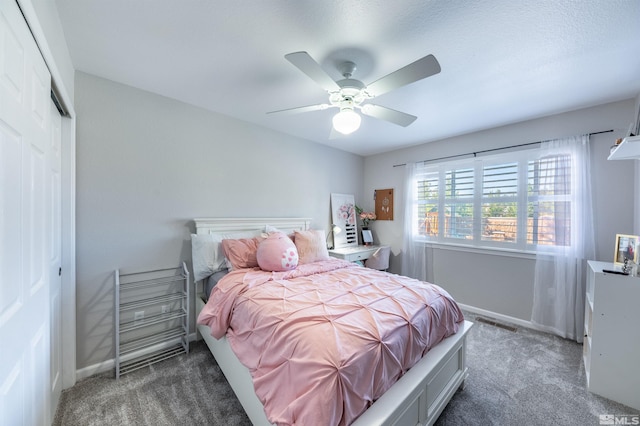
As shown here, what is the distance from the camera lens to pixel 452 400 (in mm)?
1771

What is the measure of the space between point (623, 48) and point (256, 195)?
323cm

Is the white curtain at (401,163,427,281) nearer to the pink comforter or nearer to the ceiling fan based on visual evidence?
the pink comforter

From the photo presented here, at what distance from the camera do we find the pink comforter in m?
1.05

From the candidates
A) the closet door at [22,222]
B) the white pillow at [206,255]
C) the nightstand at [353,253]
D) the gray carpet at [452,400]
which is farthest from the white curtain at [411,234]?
the closet door at [22,222]

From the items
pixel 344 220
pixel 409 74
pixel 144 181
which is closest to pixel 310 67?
pixel 409 74

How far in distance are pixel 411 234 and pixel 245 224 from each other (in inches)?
97.4

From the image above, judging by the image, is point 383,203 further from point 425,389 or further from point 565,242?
point 425,389

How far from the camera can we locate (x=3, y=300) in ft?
2.77

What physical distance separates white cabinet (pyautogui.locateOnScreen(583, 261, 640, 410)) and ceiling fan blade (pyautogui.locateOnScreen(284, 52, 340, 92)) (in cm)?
244

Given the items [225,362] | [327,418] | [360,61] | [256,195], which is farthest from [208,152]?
[327,418]

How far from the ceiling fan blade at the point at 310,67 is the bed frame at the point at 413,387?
180cm

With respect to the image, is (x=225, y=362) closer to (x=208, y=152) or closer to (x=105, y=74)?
(x=208, y=152)

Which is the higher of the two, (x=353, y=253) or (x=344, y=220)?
(x=344, y=220)

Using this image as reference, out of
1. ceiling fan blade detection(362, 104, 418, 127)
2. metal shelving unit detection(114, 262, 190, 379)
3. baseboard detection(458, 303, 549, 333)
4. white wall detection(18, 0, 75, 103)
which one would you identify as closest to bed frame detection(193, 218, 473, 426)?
metal shelving unit detection(114, 262, 190, 379)
